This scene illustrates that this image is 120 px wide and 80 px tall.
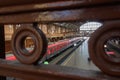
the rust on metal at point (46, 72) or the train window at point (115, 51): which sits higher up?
the train window at point (115, 51)

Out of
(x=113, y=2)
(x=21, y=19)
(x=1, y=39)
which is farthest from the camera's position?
(x=1, y=39)

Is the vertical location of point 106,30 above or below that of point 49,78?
above

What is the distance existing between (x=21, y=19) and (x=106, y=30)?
0.70 feet

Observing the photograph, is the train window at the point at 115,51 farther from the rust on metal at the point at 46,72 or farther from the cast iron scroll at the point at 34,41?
the cast iron scroll at the point at 34,41

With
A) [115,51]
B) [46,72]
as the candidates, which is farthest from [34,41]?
[115,51]

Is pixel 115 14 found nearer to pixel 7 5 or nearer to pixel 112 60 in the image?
pixel 112 60

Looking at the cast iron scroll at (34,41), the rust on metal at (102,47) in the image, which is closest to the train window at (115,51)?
the rust on metal at (102,47)

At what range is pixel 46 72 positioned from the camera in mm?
395

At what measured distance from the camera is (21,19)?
437 millimetres

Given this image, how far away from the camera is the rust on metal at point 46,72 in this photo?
355 mm

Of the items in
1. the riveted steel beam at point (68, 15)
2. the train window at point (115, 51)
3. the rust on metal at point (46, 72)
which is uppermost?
the riveted steel beam at point (68, 15)

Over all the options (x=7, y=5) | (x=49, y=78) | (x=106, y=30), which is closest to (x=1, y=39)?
(x=7, y=5)

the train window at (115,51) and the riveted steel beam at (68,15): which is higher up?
the riveted steel beam at (68,15)

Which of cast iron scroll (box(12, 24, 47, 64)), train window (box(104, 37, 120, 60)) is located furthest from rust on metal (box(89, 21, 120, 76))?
cast iron scroll (box(12, 24, 47, 64))
